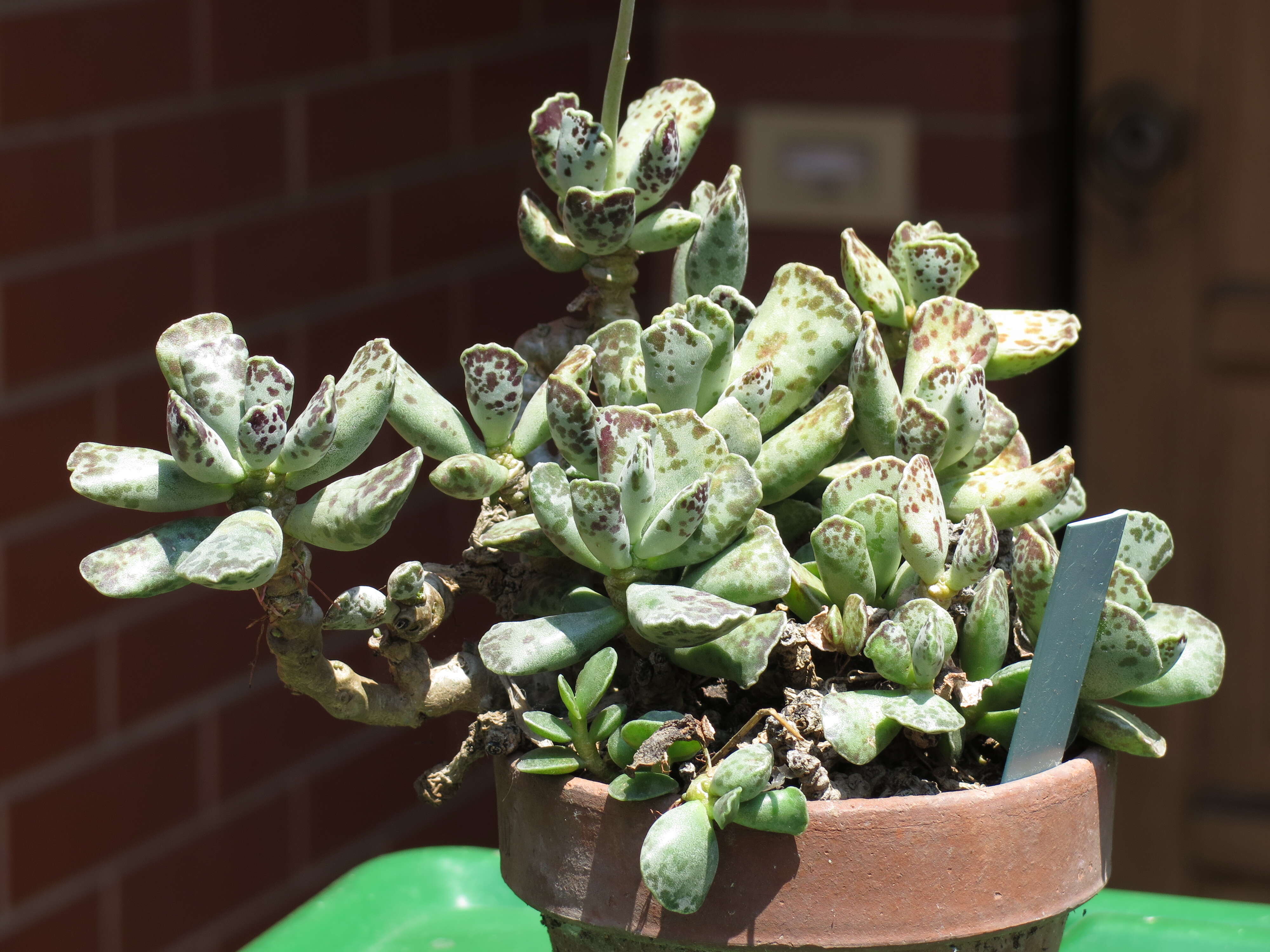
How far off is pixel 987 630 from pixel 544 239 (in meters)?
0.25

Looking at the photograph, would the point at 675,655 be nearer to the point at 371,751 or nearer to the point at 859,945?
the point at 859,945

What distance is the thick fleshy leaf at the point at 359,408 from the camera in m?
0.54

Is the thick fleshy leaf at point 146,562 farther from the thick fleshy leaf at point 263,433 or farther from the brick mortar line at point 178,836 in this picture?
the brick mortar line at point 178,836

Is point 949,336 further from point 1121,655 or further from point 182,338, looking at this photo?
point 182,338

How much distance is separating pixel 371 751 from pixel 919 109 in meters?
1.10

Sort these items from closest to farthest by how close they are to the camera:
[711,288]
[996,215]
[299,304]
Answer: [711,288], [299,304], [996,215]

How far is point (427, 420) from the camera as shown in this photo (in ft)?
2.06

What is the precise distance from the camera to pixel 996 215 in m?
2.02

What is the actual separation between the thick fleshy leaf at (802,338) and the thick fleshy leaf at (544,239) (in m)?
0.09

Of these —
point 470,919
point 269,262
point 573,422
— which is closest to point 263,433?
point 573,422

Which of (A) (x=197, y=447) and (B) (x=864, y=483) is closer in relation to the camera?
(A) (x=197, y=447)

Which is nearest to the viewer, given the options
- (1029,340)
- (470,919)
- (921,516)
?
(921,516)

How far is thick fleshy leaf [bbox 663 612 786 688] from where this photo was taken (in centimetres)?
57

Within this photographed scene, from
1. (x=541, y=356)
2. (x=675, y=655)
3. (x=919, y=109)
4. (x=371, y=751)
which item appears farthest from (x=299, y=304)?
(x=675, y=655)
